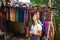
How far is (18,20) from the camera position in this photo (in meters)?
2.29

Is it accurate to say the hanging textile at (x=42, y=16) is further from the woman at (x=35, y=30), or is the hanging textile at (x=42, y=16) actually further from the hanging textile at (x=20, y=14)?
the hanging textile at (x=20, y=14)

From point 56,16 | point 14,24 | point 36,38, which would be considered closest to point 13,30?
point 14,24

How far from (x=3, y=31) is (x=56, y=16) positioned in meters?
0.43

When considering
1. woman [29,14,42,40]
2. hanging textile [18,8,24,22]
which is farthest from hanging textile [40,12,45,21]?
hanging textile [18,8,24,22]

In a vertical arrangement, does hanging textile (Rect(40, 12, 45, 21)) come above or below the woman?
above

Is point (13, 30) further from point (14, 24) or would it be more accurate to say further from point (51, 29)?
point (51, 29)

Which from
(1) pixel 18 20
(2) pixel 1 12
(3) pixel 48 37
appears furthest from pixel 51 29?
(2) pixel 1 12

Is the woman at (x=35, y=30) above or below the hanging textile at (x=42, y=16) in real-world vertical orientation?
below

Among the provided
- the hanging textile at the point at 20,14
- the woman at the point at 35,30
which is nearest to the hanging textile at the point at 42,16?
the woman at the point at 35,30

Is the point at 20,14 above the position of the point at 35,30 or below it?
above

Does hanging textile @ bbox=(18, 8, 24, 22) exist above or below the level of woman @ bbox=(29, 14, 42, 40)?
above

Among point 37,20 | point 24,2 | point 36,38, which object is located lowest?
point 36,38

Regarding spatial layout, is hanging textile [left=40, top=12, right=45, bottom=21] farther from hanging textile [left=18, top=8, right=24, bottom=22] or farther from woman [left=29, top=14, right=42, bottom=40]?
hanging textile [left=18, top=8, right=24, bottom=22]

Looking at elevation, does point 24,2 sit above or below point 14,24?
above
